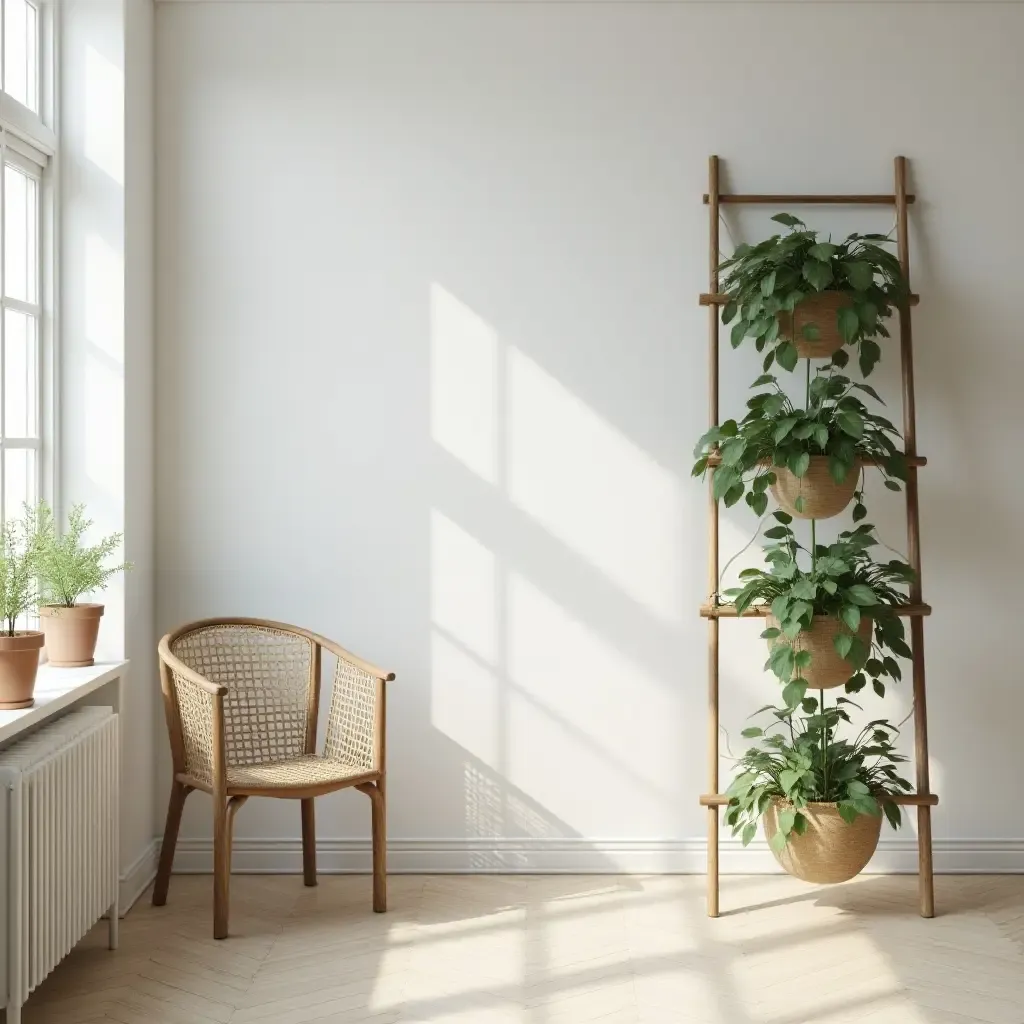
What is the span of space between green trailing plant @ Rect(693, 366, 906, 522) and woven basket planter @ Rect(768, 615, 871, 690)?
330 millimetres

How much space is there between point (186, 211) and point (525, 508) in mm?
1412

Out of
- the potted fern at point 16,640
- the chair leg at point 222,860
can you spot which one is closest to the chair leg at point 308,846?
the chair leg at point 222,860

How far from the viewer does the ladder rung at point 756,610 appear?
3.25 metres

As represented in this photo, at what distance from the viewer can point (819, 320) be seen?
322cm

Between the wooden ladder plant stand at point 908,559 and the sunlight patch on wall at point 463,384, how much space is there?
0.68m

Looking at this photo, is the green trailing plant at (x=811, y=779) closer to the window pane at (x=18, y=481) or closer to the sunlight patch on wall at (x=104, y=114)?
the window pane at (x=18, y=481)

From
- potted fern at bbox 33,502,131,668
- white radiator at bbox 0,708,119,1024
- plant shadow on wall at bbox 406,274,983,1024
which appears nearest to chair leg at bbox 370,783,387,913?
plant shadow on wall at bbox 406,274,983,1024

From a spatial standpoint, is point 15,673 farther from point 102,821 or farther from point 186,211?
point 186,211

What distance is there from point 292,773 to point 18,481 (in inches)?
43.1

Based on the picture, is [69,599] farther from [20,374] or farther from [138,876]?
[138,876]

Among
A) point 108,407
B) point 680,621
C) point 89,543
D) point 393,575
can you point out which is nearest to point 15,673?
point 89,543

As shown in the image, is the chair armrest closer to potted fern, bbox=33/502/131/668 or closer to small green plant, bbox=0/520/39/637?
potted fern, bbox=33/502/131/668

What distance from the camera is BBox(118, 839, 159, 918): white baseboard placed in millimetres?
3219

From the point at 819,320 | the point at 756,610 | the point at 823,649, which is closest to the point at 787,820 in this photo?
the point at 823,649
